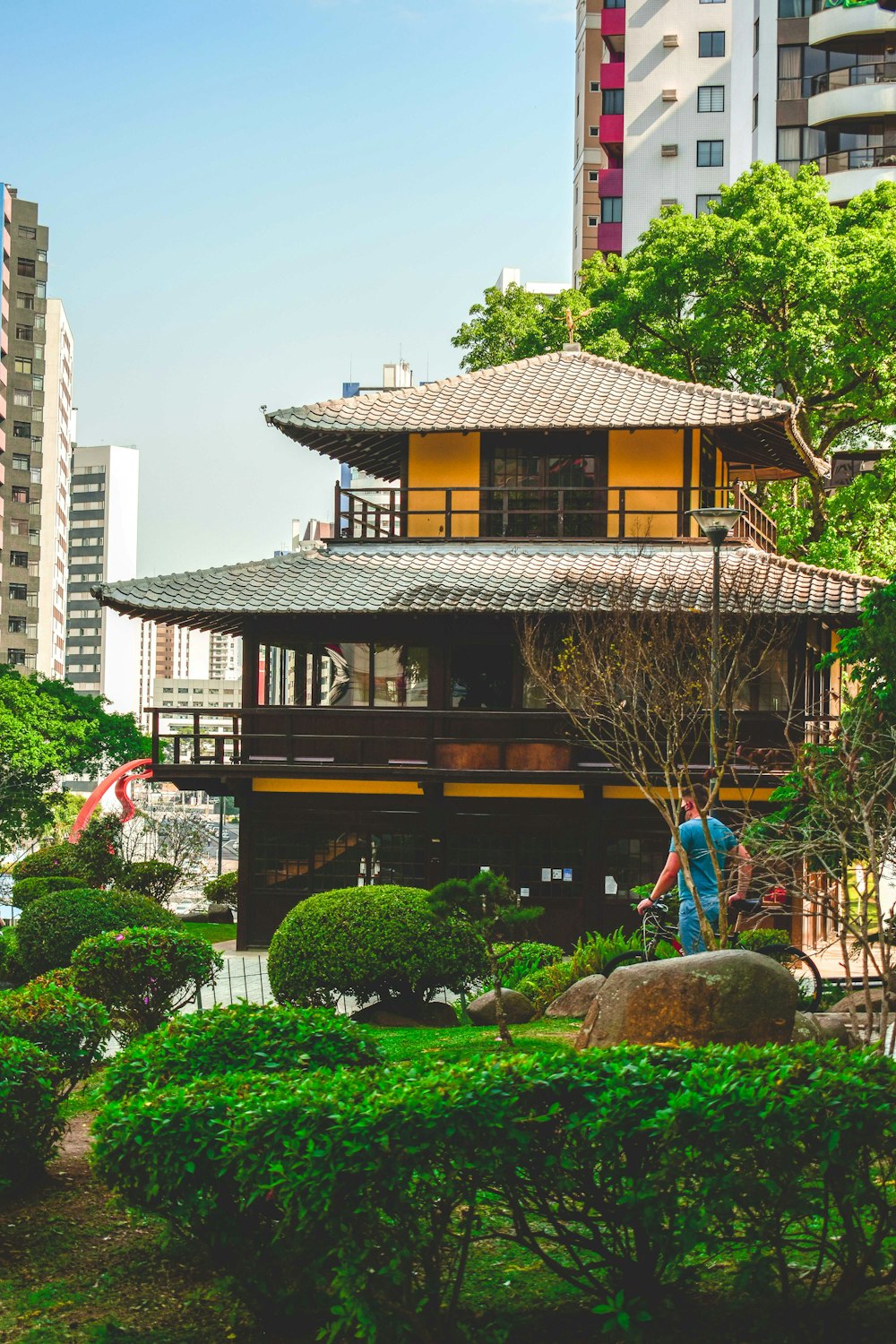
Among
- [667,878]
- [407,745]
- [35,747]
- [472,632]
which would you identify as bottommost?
[35,747]

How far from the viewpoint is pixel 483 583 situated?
2514 cm

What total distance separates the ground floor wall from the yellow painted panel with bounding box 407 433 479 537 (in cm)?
554

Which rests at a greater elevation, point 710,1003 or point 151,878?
point 710,1003

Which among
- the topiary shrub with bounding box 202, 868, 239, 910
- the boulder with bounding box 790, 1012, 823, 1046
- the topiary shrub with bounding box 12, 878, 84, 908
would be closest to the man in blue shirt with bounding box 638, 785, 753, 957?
the boulder with bounding box 790, 1012, 823, 1046

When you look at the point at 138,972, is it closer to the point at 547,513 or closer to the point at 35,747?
the point at 547,513

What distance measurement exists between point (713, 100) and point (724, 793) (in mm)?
51123

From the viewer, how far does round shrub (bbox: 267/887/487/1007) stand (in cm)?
1653

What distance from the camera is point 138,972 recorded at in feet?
45.9

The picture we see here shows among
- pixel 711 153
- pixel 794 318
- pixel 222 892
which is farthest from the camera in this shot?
pixel 711 153

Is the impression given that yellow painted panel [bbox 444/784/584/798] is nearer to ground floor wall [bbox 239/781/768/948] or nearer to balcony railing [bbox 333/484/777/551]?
ground floor wall [bbox 239/781/768/948]

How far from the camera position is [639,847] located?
24.6 metres

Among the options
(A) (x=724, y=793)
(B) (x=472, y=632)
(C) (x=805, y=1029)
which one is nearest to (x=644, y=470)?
(B) (x=472, y=632)

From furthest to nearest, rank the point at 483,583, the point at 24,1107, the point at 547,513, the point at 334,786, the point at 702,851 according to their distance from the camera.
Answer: the point at 547,513, the point at 334,786, the point at 483,583, the point at 702,851, the point at 24,1107

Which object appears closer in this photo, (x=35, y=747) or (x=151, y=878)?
(x=151, y=878)
